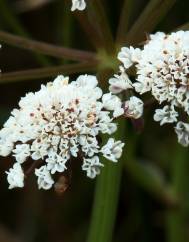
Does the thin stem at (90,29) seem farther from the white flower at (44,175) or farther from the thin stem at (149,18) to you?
the white flower at (44,175)

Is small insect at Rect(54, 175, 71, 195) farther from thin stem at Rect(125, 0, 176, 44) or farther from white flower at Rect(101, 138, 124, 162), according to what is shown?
thin stem at Rect(125, 0, 176, 44)

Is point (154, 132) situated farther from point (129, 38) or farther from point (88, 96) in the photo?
point (88, 96)

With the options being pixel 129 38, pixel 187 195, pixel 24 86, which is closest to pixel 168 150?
pixel 187 195

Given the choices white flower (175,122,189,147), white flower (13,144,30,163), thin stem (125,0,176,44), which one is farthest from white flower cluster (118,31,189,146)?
white flower (13,144,30,163)

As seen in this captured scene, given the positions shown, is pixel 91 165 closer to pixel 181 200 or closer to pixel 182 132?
pixel 182 132

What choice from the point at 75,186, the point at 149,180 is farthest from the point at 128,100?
the point at 75,186

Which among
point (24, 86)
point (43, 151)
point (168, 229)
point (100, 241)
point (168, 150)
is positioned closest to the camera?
point (43, 151)

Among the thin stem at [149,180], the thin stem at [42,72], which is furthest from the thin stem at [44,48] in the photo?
the thin stem at [149,180]
